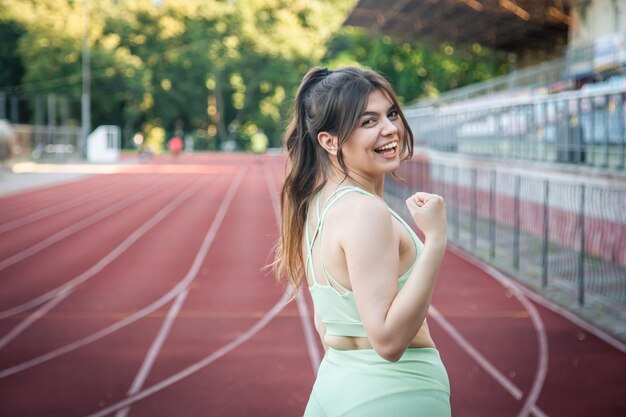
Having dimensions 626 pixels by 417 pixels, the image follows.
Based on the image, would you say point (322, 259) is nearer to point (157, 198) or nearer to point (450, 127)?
point (450, 127)

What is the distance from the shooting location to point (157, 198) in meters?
25.0

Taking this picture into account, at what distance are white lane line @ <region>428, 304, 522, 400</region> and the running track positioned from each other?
0.7 inches

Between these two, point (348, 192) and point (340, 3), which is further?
point (340, 3)

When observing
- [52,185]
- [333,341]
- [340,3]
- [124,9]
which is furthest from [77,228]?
[340,3]

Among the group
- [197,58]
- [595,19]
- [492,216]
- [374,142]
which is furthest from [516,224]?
[197,58]

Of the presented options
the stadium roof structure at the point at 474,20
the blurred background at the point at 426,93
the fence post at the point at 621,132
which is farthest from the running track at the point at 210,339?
the stadium roof structure at the point at 474,20

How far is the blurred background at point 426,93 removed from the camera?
12500 millimetres

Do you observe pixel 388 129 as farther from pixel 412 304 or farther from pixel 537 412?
pixel 537 412

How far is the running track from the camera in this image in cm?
656

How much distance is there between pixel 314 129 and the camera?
7.31 feet

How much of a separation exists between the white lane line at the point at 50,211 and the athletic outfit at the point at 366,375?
15930 millimetres

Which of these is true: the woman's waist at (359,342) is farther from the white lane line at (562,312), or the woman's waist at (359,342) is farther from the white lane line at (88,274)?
the white lane line at (88,274)

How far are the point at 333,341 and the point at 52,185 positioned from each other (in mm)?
28411

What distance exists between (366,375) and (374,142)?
0.54 m
